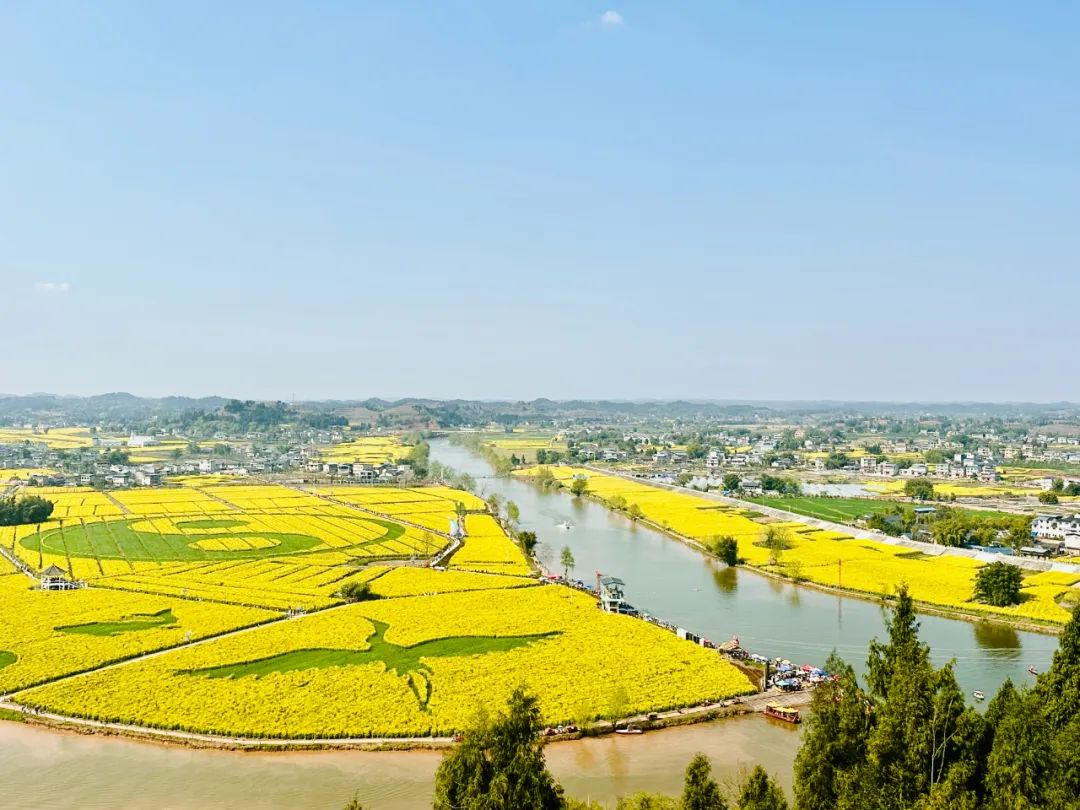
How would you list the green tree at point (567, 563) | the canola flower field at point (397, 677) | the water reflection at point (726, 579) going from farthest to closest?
the green tree at point (567, 563) → the water reflection at point (726, 579) → the canola flower field at point (397, 677)

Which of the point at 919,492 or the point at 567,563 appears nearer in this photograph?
the point at 567,563

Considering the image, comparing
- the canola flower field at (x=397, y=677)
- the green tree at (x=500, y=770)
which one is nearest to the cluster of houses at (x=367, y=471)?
the canola flower field at (x=397, y=677)

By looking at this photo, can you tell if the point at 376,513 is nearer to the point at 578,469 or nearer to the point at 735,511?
the point at 735,511

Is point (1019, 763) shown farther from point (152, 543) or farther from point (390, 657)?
point (152, 543)

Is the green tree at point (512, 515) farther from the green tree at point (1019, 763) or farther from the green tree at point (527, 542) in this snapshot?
the green tree at point (1019, 763)

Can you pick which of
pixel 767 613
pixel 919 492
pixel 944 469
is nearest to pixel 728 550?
pixel 767 613

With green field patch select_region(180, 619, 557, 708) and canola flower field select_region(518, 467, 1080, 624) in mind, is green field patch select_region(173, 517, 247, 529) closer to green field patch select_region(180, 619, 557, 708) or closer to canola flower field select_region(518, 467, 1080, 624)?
green field patch select_region(180, 619, 557, 708)
